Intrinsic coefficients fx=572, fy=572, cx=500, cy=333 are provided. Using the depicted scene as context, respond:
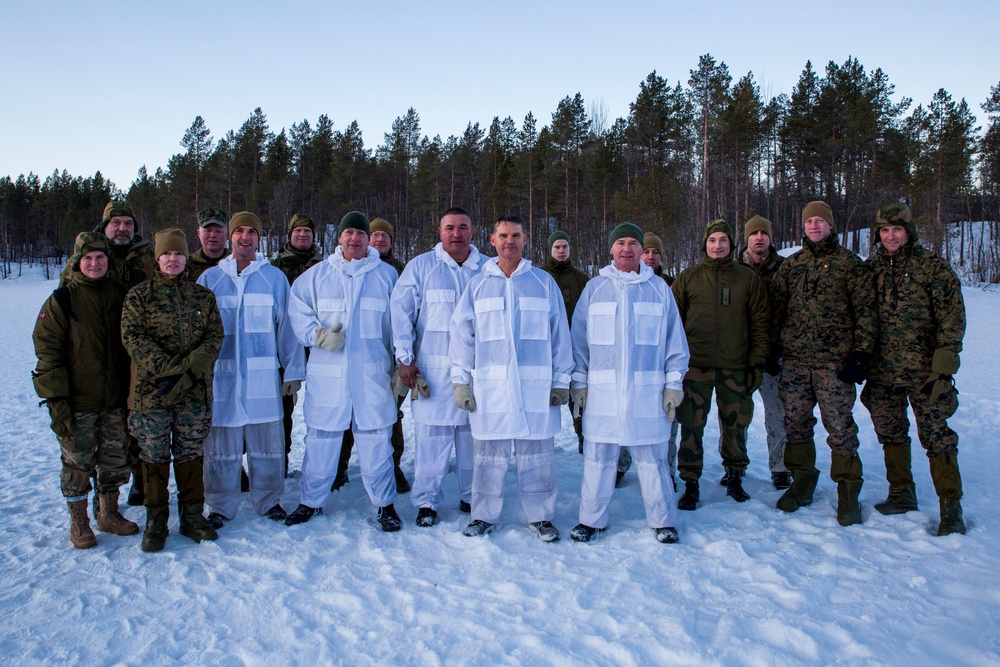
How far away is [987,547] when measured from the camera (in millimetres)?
3572

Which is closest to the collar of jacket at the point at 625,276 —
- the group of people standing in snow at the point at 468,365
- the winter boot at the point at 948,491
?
the group of people standing in snow at the point at 468,365

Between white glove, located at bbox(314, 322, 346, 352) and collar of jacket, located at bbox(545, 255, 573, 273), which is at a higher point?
collar of jacket, located at bbox(545, 255, 573, 273)

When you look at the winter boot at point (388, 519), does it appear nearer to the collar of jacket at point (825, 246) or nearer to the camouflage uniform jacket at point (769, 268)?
the camouflage uniform jacket at point (769, 268)

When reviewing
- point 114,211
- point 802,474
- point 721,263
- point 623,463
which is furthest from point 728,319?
point 114,211

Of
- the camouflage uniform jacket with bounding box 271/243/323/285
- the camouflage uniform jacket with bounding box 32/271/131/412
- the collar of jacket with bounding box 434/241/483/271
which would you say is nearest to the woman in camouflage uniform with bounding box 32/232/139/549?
the camouflage uniform jacket with bounding box 32/271/131/412

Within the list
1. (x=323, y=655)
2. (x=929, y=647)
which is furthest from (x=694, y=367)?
(x=323, y=655)

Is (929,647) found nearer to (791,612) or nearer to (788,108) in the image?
(791,612)

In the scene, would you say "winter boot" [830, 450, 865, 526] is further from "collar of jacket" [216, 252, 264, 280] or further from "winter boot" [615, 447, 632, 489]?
"collar of jacket" [216, 252, 264, 280]

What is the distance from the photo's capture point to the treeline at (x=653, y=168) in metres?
27.8

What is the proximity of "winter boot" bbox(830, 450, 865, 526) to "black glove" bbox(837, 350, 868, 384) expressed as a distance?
0.58 meters

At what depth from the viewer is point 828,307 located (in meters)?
4.25

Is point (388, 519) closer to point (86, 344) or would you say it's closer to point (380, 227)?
Result: point (86, 344)

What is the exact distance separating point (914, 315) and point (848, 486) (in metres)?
1.30

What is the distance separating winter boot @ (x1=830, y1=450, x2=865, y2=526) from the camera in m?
4.06
